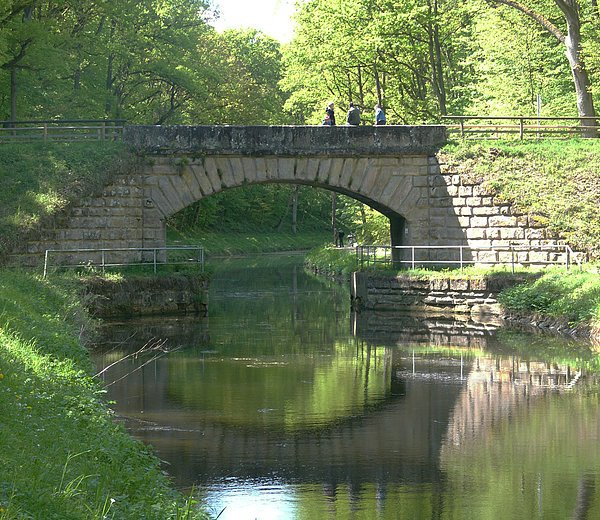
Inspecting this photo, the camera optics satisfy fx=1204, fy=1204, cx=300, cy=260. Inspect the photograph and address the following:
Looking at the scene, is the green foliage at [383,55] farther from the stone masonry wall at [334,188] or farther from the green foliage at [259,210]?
the green foliage at [259,210]

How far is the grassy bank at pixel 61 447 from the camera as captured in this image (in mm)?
8547

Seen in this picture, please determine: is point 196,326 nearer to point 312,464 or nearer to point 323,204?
point 312,464

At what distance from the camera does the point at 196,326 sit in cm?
2853

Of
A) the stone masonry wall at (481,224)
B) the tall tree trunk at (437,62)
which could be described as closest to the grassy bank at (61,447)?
the stone masonry wall at (481,224)

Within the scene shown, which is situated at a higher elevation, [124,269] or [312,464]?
[124,269]

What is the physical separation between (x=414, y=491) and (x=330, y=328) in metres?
16.2

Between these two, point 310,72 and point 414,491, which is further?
point 310,72

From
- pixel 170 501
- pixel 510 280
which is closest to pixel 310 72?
pixel 510 280

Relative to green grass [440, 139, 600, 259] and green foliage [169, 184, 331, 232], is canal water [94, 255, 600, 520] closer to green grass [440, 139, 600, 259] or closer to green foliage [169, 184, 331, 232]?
green grass [440, 139, 600, 259]

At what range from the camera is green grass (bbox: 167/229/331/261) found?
226 ft

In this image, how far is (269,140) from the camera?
32812 millimetres

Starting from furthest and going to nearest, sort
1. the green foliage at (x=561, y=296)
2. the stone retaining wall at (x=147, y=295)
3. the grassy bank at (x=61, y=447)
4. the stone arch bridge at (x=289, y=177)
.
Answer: the stone arch bridge at (x=289, y=177), the stone retaining wall at (x=147, y=295), the green foliage at (x=561, y=296), the grassy bank at (x=61, y=447)

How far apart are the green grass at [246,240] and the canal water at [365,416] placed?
39.8 m

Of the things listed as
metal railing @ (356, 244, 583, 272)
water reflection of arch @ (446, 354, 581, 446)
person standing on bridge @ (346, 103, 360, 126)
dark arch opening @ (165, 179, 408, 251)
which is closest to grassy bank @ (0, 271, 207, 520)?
water reflection of arch @ (446, 354, 581, 446)
